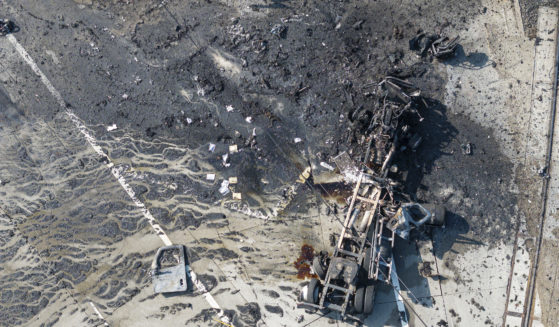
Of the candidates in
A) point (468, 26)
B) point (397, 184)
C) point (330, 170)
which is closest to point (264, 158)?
point (330, 170)

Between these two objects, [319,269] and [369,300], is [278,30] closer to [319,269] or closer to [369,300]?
[319,269]

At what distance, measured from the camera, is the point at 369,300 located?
26.8 ft

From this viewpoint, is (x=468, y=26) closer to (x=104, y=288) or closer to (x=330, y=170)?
(x=330, y=170)

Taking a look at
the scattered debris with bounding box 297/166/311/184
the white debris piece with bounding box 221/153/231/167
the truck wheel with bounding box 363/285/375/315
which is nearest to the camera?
the truck wheel with bounding box 363/285/375/315

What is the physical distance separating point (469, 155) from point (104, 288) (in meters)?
9.74

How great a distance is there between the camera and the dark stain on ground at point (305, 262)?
889 cm

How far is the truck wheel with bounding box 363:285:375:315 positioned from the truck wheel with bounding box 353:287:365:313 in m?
0.08

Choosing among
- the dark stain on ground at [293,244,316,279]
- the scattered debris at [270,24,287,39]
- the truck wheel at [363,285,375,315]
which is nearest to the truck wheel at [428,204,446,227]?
the truck wheel at [363,285,375,315]

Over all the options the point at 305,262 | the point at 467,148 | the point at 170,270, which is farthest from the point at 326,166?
the point at 170,270

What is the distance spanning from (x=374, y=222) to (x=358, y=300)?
70.8 inches

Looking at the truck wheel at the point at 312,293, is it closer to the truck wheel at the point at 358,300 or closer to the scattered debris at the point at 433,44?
the truck wheel at the point at 358,300

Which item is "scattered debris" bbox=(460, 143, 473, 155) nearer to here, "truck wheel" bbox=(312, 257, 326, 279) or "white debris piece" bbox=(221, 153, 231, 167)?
"truck wheel" bbox=(312, 257, 326, 279)

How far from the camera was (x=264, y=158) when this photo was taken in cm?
923

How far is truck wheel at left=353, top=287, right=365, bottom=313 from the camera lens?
818cm
